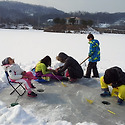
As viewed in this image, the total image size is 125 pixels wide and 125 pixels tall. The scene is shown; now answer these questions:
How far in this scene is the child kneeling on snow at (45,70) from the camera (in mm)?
4633

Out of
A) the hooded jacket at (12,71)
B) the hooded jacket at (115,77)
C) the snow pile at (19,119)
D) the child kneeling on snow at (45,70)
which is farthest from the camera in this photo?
the child kneeling on snow at (45,70)

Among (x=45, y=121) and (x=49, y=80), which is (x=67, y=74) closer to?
(x=49, y=80)

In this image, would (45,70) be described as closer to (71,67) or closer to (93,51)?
(71,67)

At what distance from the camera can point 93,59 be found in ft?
17.2

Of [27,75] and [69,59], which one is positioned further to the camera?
[69,59]

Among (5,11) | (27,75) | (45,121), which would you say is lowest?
(45,121)

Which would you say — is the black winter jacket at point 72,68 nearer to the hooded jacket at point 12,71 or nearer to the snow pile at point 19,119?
the hooded jacket at point 12,71

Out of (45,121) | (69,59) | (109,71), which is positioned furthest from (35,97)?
(109,71)

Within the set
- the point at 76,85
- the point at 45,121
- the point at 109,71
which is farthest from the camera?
the point at 76,85

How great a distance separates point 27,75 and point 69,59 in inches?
52.1

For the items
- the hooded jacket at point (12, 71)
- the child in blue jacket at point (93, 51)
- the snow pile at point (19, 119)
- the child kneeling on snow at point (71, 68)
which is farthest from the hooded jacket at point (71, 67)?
the snow pile at point (19, 119)

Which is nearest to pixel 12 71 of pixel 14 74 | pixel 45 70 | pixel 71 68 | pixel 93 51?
pixel 14 74

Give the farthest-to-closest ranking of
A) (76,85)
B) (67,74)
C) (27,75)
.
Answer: (67,74)
(76,85)
(27,75)

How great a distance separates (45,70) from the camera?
472 cm
